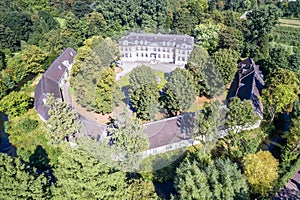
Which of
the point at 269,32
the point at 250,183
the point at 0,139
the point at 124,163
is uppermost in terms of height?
the point at 269,32

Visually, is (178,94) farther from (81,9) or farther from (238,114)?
(81,9)

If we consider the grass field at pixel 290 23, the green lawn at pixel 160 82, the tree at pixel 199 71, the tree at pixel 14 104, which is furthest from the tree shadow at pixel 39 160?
the grass field at pixel 290 23

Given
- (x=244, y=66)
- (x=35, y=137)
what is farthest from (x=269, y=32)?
(x=35, y=137)

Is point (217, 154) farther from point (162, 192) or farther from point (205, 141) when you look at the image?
point (162, 192)

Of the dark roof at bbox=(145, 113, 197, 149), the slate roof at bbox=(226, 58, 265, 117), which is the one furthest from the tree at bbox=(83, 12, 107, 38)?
the dark roof at bbox=(145, 113, 197, 149)

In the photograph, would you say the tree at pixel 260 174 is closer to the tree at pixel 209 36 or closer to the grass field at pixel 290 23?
the tree at pixel 209 36

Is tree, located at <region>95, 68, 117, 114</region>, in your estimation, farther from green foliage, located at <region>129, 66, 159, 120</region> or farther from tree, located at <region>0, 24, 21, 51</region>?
tree, located at <region>0, 24, 21, 51</region>
